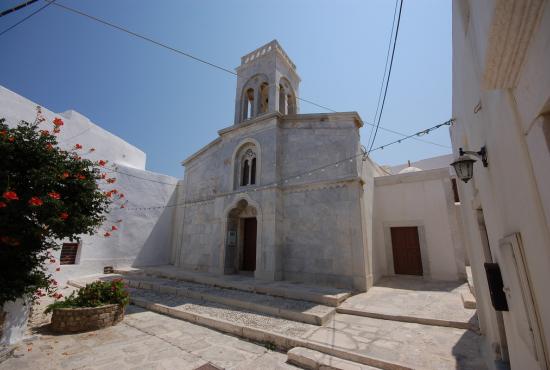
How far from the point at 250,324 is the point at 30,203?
16.5 feet

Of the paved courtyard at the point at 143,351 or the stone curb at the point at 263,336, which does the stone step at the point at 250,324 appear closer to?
the stone curb at the point at 263,336

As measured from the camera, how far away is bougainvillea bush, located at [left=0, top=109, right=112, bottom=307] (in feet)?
14.7

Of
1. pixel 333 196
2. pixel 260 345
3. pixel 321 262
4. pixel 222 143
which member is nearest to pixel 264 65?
pixel 222 143

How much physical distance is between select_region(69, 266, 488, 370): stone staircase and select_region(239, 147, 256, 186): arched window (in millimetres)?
4531

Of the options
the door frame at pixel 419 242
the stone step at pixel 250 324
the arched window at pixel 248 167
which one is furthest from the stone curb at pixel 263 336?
the door frame at pixel 419 242

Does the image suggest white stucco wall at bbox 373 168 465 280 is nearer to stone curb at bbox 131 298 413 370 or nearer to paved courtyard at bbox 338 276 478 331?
paved courtyard at bbox 338 276 478 331

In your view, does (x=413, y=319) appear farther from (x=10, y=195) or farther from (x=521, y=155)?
(x=10, y=195)

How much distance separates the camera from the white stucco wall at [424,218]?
967 centimetres

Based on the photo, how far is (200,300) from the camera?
8.07m

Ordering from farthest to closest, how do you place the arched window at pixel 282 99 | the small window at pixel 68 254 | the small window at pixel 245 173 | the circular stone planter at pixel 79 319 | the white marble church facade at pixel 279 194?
1. the arched window at pixel 282 99
2. the small window at pixel 245 173
3. the small window at pixel 68 254
4. the white marble church facade at pixel 279 194
5. the circular stone planter at pixel 79 319

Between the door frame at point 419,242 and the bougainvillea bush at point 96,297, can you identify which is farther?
the door frame at point 419,242

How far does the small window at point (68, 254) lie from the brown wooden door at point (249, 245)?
27.3ft

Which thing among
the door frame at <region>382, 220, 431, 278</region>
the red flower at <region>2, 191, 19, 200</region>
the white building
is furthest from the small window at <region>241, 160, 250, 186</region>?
the white building

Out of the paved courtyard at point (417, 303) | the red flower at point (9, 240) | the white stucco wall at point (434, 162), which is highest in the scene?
the white stucco wall at point (434, 162)
